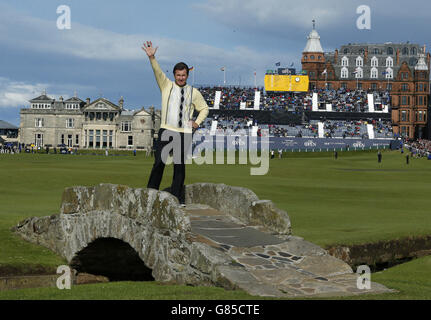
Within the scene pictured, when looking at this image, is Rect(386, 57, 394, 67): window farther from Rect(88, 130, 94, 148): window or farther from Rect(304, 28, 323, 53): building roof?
Rect(88, 130, 94, 148): window

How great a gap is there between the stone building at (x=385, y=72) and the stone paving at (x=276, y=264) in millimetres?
140569

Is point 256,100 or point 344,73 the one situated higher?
point 344,73

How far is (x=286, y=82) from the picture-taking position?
5625 inches

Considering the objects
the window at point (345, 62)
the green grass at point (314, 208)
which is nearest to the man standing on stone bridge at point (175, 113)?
the green grass at point (314, 208)

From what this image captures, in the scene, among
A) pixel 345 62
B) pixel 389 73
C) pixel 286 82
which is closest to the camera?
pixel 286 82

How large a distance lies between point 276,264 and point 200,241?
156 cm

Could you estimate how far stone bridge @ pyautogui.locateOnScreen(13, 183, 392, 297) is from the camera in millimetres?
11195

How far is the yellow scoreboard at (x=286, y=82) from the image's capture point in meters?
142

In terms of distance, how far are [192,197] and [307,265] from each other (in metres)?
5.56

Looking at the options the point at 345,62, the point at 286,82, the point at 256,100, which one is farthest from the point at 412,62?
the point at 256,100

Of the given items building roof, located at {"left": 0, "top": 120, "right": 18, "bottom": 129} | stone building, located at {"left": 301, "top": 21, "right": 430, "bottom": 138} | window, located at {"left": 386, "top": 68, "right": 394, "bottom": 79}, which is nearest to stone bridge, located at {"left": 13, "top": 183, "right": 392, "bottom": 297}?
stone building, located at {"left": 301, "top": 21, "right": 430, "bottom": 138}

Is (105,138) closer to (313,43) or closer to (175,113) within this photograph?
(313,43)

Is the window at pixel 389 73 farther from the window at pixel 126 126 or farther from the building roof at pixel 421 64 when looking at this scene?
the window at pixel 126 126
